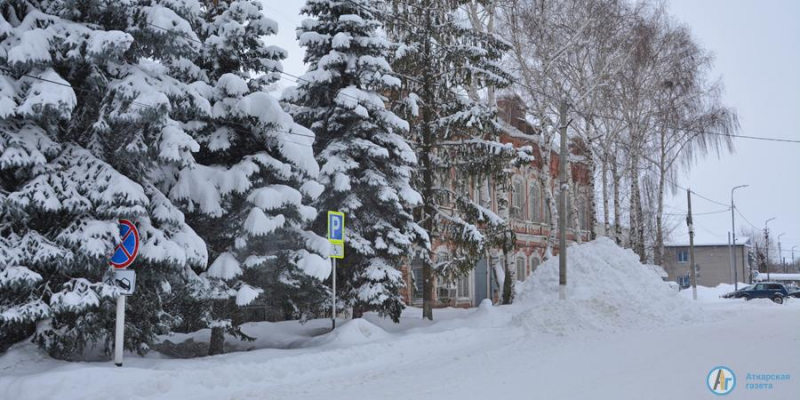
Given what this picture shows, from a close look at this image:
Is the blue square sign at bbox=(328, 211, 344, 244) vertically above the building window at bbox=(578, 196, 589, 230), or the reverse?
the building window at bbox=(578, 196, 589, 230)

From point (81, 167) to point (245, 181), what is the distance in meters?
3.22

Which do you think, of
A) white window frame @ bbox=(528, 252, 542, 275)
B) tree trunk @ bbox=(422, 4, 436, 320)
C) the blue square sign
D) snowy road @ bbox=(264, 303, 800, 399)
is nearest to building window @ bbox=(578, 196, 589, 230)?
white window frame @ bbox=(528, 252, 542, 275)

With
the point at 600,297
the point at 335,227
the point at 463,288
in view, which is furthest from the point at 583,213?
the point at 335,227

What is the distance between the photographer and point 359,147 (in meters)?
17.9

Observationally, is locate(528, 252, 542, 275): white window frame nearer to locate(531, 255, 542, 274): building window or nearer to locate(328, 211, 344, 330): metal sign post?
locate(531, 255, 542, 274): building window

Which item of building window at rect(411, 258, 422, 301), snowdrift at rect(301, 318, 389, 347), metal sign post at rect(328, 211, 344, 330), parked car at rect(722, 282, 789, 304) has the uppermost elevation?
metal sign post at rect(328, 211, 344, 330)

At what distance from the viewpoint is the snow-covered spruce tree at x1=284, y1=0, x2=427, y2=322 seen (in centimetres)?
1744

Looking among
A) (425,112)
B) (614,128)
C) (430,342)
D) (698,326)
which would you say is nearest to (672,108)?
(614,128)

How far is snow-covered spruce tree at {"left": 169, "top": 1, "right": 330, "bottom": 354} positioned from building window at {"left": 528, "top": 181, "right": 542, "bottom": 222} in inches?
1084

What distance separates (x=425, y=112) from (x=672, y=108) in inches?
859

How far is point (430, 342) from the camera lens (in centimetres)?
1603

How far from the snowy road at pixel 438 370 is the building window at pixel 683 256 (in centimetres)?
6745

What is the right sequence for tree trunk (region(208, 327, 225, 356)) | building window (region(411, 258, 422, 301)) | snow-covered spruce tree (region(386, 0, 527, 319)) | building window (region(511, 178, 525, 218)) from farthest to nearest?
building window (region(511, 178, 525, 218))
building window (region(411, 258, 422, 301))
snow-covered spruce tree (region(386, 0, 527, 319))
tree trunk (region(208, 327, 225, 356))

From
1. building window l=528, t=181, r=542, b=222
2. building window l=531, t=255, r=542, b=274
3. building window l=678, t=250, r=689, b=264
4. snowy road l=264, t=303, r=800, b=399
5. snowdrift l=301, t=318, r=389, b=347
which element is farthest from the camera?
building window l=678, t=250, r=689, b=264
